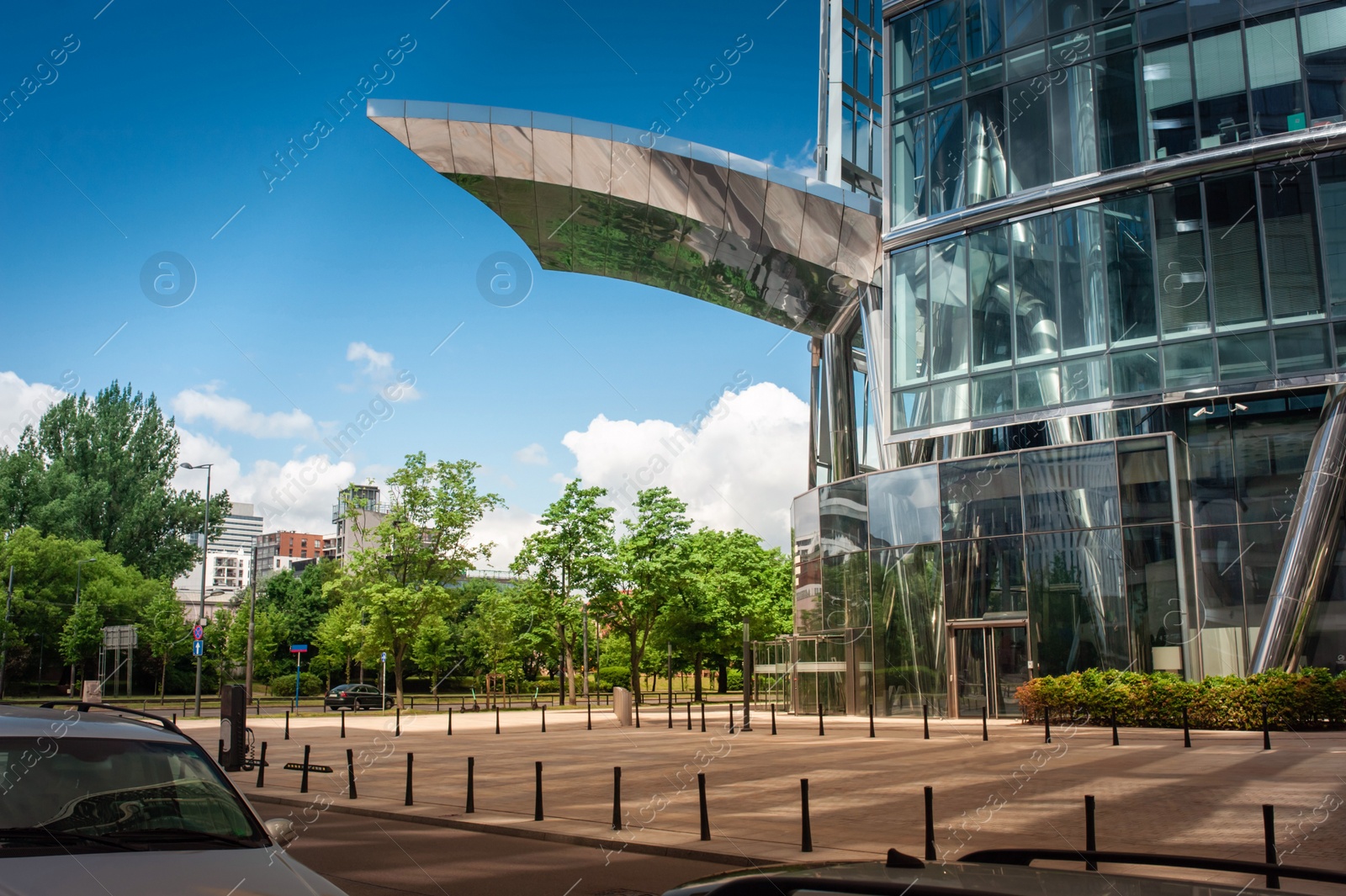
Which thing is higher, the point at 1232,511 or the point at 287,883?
the point at 1232,511

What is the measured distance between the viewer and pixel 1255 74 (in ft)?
94.6

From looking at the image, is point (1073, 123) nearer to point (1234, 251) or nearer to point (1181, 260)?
point (1181, 260)

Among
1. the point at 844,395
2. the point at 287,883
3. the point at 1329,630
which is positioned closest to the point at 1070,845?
the point at 287,883

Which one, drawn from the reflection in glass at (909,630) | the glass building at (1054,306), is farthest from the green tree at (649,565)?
the reflection in glass at (909,630)

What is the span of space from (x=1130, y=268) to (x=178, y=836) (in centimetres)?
3038

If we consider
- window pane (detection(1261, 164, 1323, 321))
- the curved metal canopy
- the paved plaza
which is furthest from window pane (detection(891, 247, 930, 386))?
the paved plaza

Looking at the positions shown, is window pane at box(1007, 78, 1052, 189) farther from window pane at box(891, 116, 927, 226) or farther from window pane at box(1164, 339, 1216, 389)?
window pane at box(1164, 339, 1216, 389)

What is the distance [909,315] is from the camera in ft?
112

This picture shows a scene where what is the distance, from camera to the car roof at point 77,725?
5199 mm

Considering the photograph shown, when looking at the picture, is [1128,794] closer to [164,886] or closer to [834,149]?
[164,886]

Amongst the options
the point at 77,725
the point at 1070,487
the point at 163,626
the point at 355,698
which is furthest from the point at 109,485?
the point at 77,725

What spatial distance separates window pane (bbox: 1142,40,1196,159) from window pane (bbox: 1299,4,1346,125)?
115 inches

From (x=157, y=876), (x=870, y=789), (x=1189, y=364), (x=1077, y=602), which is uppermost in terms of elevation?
(x=1189, y=364)

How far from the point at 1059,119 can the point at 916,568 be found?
46.2 ft
